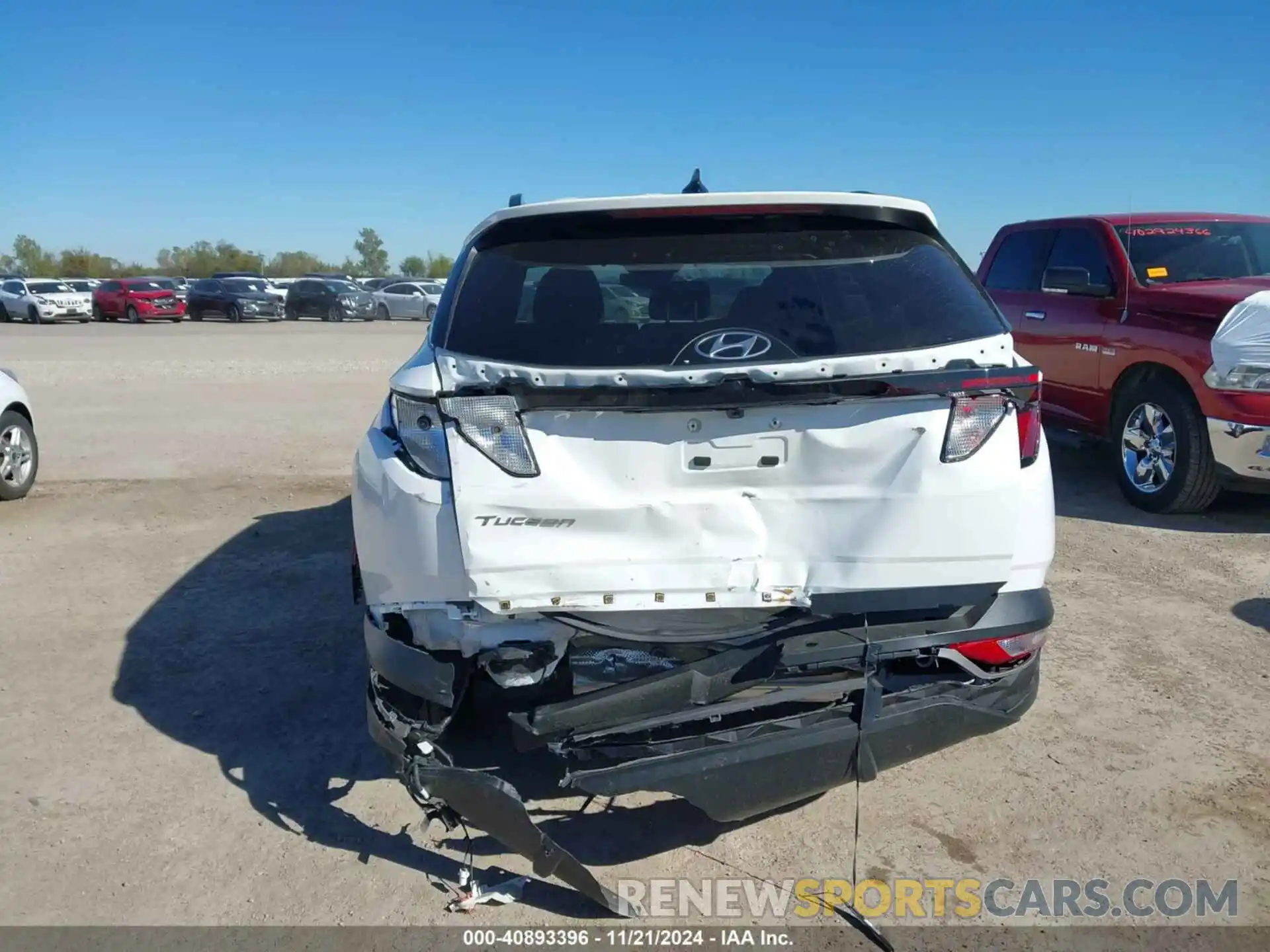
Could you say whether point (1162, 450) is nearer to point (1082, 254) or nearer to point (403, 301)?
point (1082, 254)

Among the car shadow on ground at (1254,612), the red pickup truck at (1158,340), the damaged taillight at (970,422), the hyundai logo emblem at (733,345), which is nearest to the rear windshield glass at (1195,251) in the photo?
the red pickup truck at (1158,340)

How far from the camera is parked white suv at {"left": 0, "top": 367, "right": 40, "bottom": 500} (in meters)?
7.56

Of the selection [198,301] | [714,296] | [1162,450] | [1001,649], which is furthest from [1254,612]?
[198,301]

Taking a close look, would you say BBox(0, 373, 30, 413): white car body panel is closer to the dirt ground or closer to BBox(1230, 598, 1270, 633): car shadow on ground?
the dirt ground

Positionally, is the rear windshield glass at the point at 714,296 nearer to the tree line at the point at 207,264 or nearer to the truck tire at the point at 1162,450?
the truck tire at the point at 1162,450

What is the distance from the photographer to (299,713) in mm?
4051

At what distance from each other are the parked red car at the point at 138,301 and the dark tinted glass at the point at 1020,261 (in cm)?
3309

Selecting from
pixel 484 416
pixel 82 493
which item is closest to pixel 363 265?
pixel 82 493

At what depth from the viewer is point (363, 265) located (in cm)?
9475

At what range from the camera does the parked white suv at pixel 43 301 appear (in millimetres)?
36125

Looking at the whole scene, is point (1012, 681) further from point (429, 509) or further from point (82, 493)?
point (82, 493)

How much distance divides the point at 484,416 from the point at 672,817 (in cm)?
153

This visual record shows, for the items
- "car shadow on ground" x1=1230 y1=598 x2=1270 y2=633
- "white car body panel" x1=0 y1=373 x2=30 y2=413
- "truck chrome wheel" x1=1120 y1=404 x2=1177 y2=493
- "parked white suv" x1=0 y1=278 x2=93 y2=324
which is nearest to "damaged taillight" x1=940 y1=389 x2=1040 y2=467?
"car shadow on ground" x1=1230 y1=598 x2=1270 y2=633

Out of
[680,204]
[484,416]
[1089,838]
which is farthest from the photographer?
[1089,838]
